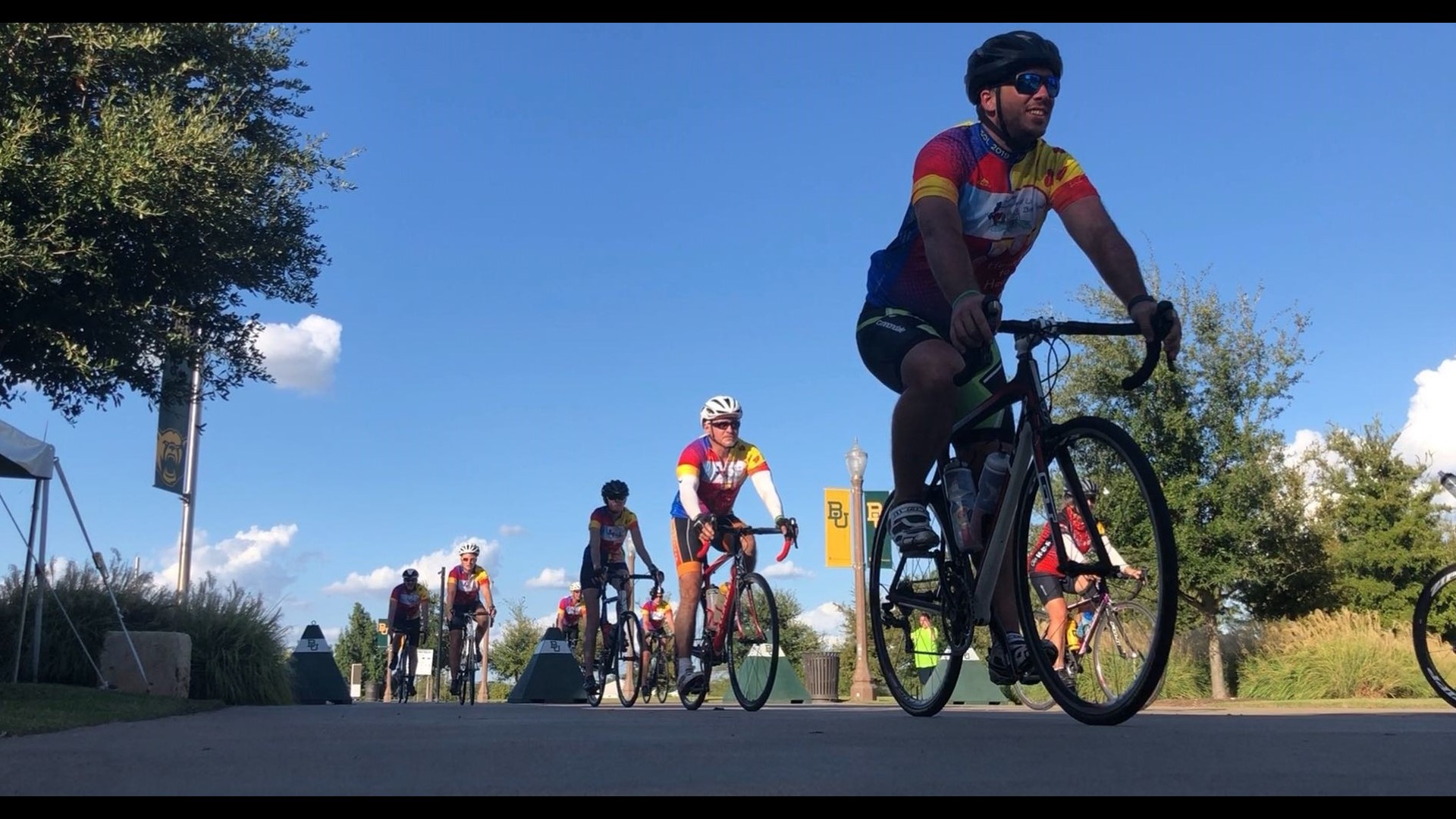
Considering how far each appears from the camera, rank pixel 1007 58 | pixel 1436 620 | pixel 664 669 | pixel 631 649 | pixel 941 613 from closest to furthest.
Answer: pixel 1007 58 → pixel 941 613 → pixel 1436 620 → pixel 664 669 → pixel 631 649

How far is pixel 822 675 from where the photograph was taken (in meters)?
26.2

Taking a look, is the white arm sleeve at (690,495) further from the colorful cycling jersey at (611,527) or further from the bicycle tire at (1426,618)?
the bicycle tire at (1426,618)

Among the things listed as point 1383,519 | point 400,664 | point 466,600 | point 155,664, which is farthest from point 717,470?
point 1383,519

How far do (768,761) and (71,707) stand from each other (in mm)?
5978

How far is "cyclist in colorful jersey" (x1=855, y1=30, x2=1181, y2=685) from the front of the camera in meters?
4.70

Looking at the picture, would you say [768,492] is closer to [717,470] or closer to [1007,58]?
[717,470]

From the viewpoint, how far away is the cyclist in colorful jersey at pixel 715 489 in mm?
8773

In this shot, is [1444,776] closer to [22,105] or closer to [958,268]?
[958,268]

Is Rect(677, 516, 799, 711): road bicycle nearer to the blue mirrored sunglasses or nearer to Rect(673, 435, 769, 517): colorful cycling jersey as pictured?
Rect(673, 435, 769, 517): colorful cycling jersey

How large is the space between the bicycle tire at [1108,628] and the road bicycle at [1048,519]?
0.07 meters

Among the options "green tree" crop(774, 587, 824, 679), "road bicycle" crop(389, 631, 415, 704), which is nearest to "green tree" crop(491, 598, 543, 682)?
"green tree" crop(774, 587, 824, 679)

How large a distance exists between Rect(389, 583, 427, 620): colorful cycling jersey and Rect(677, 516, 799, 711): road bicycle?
10.4 metres
